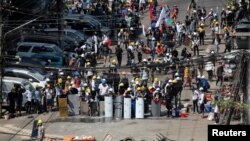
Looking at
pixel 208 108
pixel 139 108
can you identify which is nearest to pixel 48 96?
pixel 139 108

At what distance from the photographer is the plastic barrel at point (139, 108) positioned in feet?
99.9

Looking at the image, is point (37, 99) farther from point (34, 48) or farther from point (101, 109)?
point (34, 48)

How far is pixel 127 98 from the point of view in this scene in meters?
30.5

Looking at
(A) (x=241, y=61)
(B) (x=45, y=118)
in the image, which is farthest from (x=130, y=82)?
(A) (x=241, y=61)

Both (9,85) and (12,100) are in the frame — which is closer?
(12,100)

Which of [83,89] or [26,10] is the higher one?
[26,10]

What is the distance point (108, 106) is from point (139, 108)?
4.55 ft

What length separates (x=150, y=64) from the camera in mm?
33719

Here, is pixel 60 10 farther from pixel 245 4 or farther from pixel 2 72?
pixel 245 4

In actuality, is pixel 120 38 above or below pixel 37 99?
above

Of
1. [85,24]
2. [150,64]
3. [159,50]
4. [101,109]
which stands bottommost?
[101,109]

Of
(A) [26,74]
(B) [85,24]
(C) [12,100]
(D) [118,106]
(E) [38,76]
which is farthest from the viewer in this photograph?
(B) [85,24]

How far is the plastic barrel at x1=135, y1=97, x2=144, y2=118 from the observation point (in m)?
30.5

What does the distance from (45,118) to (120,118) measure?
11.4 feet
